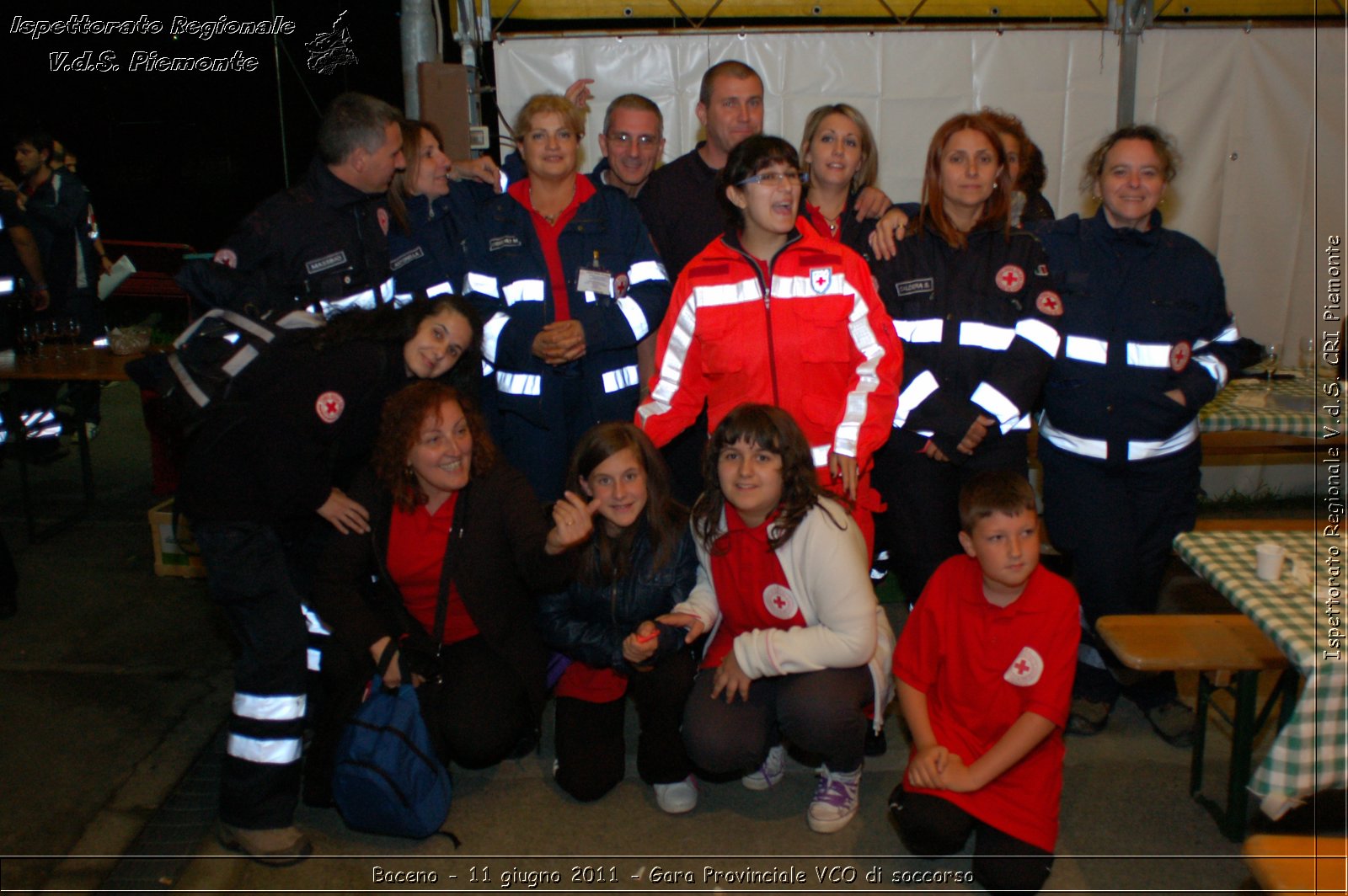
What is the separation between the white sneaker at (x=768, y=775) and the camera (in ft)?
11.8

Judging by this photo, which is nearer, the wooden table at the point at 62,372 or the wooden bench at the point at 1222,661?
the wooden bench at the point at 1222,661

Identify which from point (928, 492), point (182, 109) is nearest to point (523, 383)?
point (928, 492)

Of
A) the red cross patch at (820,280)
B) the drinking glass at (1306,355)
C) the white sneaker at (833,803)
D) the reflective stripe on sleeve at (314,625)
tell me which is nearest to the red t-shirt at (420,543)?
the reflective stripe on sleeve at (314,625)

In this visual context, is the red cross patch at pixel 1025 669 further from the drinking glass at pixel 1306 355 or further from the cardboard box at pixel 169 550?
the cardboard box at pixel 169 550

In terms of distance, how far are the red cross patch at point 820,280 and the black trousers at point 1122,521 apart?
1.12 metres

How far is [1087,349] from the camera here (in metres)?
3.71

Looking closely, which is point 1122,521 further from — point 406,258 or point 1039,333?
point 406,258

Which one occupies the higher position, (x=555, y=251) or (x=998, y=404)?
(x=555, y=251)

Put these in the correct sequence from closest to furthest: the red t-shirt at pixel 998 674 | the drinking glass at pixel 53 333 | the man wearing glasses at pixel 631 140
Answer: the red t-shirt at pixel 998 674 → the man wearing glasses at pixel 631 140 → the drinking glass at pixel 53 333

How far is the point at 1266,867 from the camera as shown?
2.23 m

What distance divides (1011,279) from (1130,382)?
546 mm

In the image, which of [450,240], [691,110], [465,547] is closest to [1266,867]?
[465,547]

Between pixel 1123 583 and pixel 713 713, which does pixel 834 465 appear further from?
pixel 1123 583

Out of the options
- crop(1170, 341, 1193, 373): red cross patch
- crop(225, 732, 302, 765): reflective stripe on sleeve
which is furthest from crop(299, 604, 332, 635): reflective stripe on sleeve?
crop(1170, 341, 1193, 373): red cross patch
